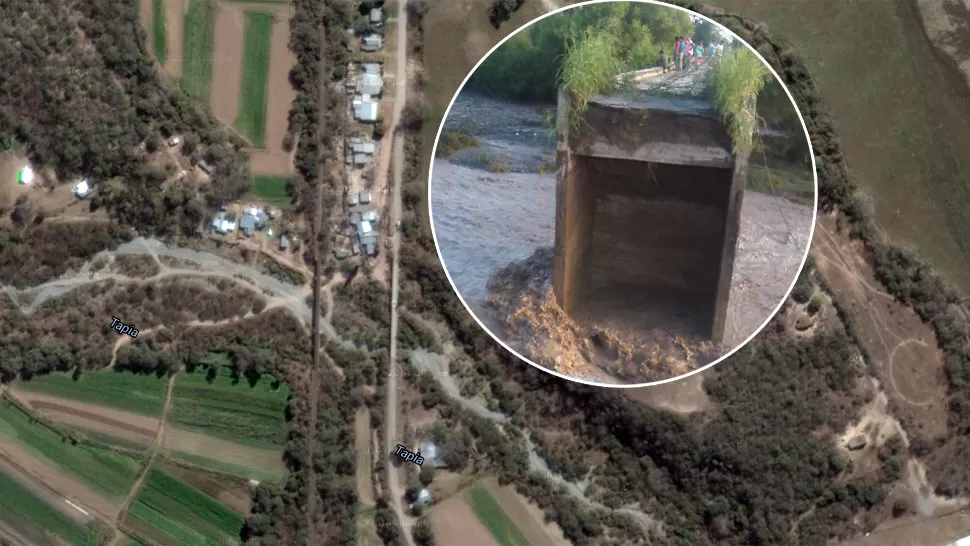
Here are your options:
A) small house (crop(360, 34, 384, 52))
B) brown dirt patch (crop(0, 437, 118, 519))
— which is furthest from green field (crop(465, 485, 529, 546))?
small house (crop(360, 34, 384, 52))

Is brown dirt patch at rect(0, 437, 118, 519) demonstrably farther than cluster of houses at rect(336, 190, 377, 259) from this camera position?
Yes

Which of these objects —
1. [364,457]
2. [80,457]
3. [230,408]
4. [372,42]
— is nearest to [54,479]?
[80,457]

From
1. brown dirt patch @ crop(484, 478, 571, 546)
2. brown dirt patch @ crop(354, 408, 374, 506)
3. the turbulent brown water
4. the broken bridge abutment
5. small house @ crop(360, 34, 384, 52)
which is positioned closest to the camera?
the broken bridge abutment

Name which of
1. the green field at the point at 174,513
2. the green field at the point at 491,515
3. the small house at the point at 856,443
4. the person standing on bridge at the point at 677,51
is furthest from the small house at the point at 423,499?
the person standing on bridge at the point at 677,51

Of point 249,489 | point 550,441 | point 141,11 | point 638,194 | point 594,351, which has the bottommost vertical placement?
point 249,489

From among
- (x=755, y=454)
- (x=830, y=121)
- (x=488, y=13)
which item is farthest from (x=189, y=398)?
(x=830, y=121)

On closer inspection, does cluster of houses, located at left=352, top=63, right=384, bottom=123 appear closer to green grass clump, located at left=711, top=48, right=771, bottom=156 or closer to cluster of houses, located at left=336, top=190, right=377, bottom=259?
cluster of houses, located at left=336, top=190, right=377, bottom=259

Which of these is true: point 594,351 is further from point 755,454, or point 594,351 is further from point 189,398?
point 189,398

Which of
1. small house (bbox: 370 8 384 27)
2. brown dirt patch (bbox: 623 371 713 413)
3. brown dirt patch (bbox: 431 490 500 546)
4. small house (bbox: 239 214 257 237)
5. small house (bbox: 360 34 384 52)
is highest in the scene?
small house (bbox: 370 8 384 27)
